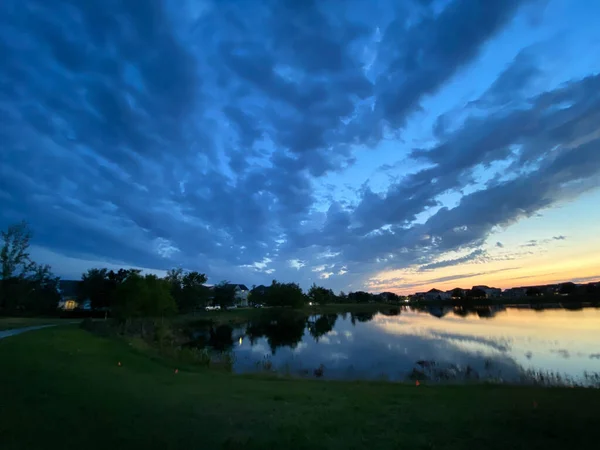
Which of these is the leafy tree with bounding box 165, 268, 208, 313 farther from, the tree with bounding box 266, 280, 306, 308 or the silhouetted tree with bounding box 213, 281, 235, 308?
the tree with bounding box 266, 280, 306, 308

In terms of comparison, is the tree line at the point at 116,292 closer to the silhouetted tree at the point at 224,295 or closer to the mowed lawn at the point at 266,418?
the silhouetted tree at the point at 224,295

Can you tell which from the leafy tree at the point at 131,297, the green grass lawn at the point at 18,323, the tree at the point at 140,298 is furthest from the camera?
the tree at the point at 140,298

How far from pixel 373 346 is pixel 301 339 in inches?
573

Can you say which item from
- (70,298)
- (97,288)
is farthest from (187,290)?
(70,298)

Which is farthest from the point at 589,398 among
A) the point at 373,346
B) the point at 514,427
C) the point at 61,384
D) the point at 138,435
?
the point at 373,346

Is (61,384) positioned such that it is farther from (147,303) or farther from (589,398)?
(147,303)

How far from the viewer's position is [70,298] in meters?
108

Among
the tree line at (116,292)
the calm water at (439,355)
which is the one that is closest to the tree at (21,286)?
the tree line at (116,292)

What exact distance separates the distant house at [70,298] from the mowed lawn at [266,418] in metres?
93.6

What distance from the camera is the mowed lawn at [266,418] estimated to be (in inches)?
294

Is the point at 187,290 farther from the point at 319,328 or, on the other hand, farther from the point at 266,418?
the point at 266,418

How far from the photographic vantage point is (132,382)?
575 inches

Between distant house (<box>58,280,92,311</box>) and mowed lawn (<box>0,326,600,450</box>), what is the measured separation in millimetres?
93578

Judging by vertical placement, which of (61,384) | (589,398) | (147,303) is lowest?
(589,398)
